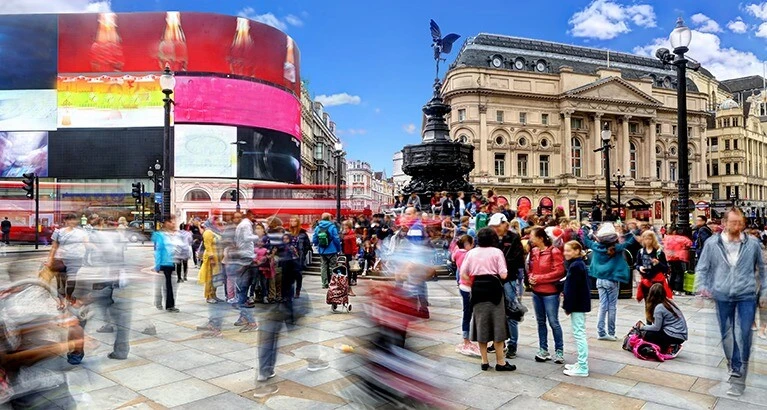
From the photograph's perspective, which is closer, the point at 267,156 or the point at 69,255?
the point at 69,255

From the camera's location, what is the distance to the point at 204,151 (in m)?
58.6

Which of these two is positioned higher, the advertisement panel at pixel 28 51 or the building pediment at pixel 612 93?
the advertisement panel at pixel 28 51

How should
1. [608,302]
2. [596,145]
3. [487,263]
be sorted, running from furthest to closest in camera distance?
1. [596,145]
2. [608,302]
3. [487,263]

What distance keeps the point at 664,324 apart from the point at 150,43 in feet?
213

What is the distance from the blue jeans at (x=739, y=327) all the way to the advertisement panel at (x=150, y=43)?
61.4 meters

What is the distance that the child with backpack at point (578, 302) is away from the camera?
6.05 meters

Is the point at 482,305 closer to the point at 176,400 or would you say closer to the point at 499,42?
the point at 176,400

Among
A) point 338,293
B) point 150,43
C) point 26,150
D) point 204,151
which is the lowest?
point 338,293

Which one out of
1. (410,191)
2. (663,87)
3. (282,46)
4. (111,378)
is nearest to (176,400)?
(111,378)

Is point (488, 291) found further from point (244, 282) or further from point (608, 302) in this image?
point (244, 282)

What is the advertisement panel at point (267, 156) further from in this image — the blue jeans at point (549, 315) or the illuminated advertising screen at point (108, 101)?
the blue jeans at point (549, 315)

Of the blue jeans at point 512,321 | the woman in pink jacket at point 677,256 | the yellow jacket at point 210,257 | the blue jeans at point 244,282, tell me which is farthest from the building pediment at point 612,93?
the blue jeans at point 244,282

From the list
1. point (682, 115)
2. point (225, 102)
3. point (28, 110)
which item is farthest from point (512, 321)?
point (28, 110)

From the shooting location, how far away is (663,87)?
74875 mm
